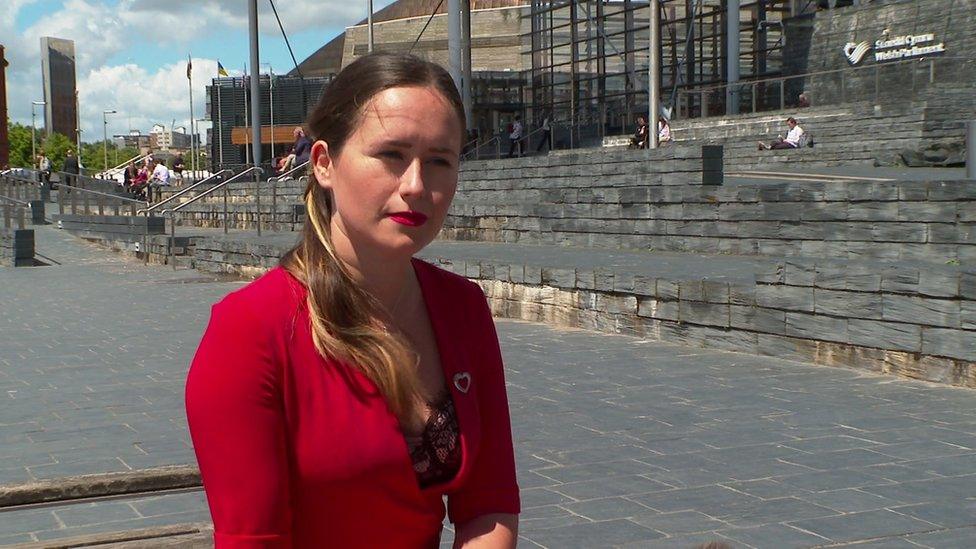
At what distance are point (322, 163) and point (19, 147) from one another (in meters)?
139

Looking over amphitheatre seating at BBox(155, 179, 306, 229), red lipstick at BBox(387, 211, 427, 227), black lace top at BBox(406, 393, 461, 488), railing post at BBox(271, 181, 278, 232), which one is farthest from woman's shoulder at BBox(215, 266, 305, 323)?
railing post at BBox(271, 181, 278, 232)

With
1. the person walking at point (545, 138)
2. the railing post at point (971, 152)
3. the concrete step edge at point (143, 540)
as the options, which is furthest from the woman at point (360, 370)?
the person walking at point (545, 138)

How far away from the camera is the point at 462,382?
7.68ft

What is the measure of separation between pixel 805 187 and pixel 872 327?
521 centimetres

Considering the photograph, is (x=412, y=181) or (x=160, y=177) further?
(x=160, y=177)

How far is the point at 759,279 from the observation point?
9.65 meters

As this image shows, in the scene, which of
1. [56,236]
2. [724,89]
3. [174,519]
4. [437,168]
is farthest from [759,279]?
[56,236]

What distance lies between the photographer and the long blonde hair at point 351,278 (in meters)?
2.16

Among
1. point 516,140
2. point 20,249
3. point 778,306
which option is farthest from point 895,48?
point 778,306

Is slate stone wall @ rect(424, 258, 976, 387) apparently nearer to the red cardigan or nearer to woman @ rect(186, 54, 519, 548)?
woman @ rect(186, 54, 519, 548)

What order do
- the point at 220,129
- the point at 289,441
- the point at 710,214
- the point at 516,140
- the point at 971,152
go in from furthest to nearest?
the point at 220,129
the point at 516,140
the point at 710,214
the point at 971,152
the point at 289,441

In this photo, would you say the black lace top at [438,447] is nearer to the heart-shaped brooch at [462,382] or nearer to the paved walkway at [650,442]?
the heart-shaped brooch at [462,382]

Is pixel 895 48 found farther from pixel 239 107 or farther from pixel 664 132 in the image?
pixel 239 107

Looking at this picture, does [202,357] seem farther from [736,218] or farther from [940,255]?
[736,218]
